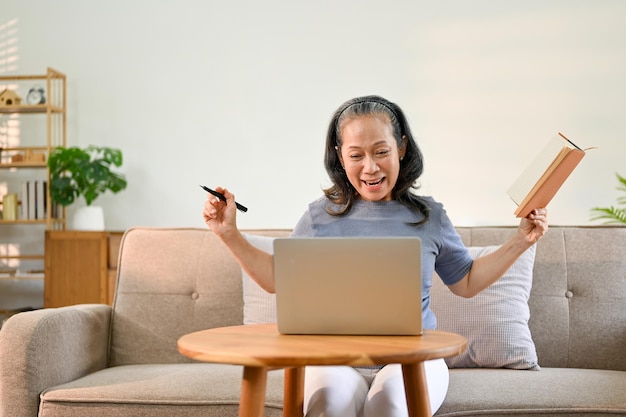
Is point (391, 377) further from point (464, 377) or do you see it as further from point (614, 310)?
point (614, 310)

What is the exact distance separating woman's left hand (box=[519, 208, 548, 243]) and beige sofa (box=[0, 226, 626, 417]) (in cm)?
45

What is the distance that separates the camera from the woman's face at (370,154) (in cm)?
199

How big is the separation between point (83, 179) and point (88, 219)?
24 cm

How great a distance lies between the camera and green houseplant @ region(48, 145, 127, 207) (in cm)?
505

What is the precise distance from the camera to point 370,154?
6.52 feet


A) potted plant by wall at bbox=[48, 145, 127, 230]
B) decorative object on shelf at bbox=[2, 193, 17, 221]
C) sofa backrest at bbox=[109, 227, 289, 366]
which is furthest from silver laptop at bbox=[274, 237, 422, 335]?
decorative object on shelf at bbox=[2, 193, 17, 221]

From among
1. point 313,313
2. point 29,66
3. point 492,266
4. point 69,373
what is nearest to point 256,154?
point 29,66

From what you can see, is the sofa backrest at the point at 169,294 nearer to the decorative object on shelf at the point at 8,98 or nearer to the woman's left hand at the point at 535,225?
the woman's left hand at the point at 535,225

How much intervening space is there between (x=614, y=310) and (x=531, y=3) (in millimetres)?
3061

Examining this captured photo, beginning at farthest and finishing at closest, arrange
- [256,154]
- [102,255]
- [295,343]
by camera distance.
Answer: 1. [256,154]
2. [102,255]
3. [295,343]

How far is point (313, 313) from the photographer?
1527 millimetres

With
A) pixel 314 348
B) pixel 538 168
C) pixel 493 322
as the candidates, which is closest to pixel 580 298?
pixel 493 322

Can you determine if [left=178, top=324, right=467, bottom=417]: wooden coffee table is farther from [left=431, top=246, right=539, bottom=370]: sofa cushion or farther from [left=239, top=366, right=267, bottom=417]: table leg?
[left=431, top=246, right=539, bottom=370]: sofa cushion

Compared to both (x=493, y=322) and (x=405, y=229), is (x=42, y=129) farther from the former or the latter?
(x=405, y=229)
